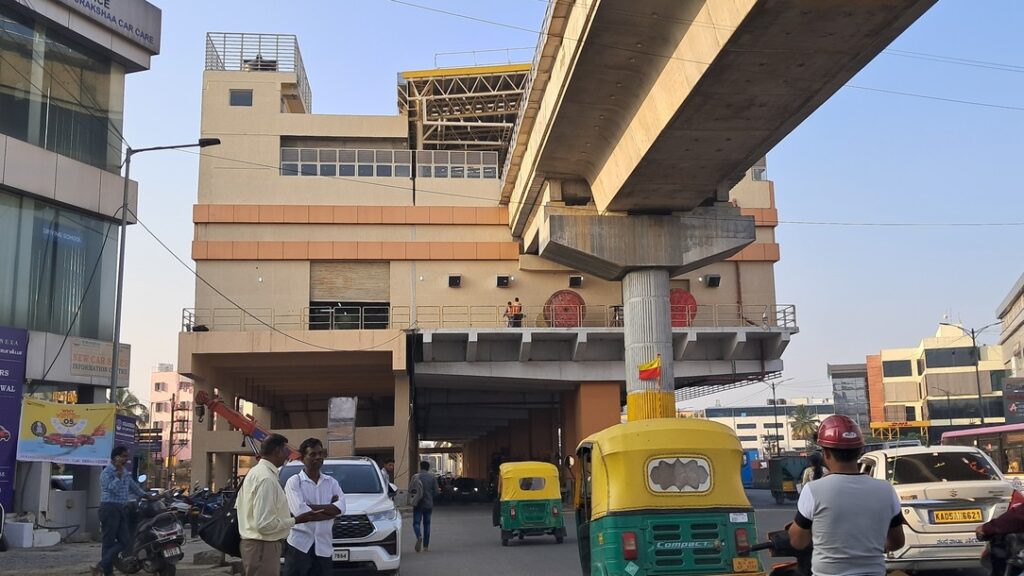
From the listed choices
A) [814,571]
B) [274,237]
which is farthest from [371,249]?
[814,571]

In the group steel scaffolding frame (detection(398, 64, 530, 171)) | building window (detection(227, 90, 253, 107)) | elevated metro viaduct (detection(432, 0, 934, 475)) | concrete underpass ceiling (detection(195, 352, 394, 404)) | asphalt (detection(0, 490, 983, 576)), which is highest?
steel scaffolding frame (detection(398, 64, 530, 171))

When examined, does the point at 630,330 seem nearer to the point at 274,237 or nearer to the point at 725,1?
the point at 725,1

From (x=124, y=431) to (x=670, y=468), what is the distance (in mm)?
14912

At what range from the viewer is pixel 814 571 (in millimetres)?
4520

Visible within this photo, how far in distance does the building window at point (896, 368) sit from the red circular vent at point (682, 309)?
5209 centimetres

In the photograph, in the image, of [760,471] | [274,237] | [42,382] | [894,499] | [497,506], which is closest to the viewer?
[894,499]

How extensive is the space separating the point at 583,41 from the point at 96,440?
1322 centimetres

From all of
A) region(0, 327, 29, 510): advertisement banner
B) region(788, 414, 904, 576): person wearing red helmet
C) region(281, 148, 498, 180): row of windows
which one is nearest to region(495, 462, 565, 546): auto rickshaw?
region(0, 327, 29, 510): advertisement banner

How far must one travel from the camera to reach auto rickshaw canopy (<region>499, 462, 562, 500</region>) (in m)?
18.4

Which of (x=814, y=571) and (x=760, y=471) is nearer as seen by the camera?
(x=814, y=571)

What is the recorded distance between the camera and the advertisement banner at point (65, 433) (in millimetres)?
18125

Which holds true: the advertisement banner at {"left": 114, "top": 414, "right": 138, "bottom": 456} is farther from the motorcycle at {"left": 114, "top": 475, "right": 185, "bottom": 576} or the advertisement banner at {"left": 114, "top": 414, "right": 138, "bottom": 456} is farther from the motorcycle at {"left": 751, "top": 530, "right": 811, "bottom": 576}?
the motorcycle at {"left": 751, "top": 530, "right": 811, "bottom": 576}

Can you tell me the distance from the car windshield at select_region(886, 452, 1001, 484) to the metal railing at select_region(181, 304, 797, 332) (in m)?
25.9

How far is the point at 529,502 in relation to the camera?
725 inches
